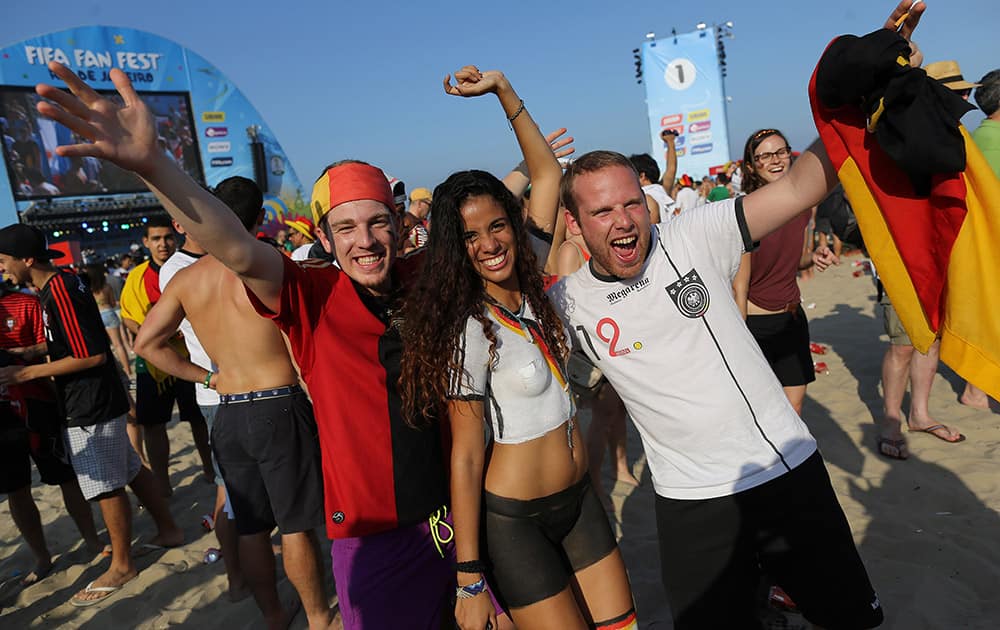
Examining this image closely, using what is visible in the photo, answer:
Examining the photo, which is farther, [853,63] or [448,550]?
[448,550]

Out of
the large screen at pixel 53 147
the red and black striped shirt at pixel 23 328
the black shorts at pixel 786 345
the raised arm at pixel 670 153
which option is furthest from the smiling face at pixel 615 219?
the large screen at pixel 53 147

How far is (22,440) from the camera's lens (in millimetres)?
4402

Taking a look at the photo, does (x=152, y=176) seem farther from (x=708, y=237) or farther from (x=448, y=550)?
(x=708, y=237)

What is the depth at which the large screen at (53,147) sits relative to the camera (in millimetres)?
25547

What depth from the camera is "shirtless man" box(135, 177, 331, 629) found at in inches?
122

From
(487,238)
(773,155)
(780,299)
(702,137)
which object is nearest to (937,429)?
(780,299)

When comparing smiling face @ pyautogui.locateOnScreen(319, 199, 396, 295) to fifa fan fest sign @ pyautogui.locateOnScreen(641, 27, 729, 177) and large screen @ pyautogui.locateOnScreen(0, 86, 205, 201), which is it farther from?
fifa fan fest sign @ pyautogui.locateOnScreen(641, 27, 729, 177)

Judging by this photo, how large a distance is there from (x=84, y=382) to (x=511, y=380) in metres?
3.59

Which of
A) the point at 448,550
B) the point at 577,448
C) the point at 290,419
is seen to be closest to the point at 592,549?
the point at 577,448

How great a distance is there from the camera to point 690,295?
7.04 feet

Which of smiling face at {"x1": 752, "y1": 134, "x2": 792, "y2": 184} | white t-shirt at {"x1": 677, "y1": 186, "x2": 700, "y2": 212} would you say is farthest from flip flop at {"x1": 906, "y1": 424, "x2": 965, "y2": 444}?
white t-shirt at {"x1": 677, "y1": 186, "x2": 700, "y2": 212}

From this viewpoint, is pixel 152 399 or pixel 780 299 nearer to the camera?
pixel 780 299

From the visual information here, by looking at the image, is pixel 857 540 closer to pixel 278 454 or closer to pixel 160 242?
pixel 278 454

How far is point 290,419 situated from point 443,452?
116 cm
